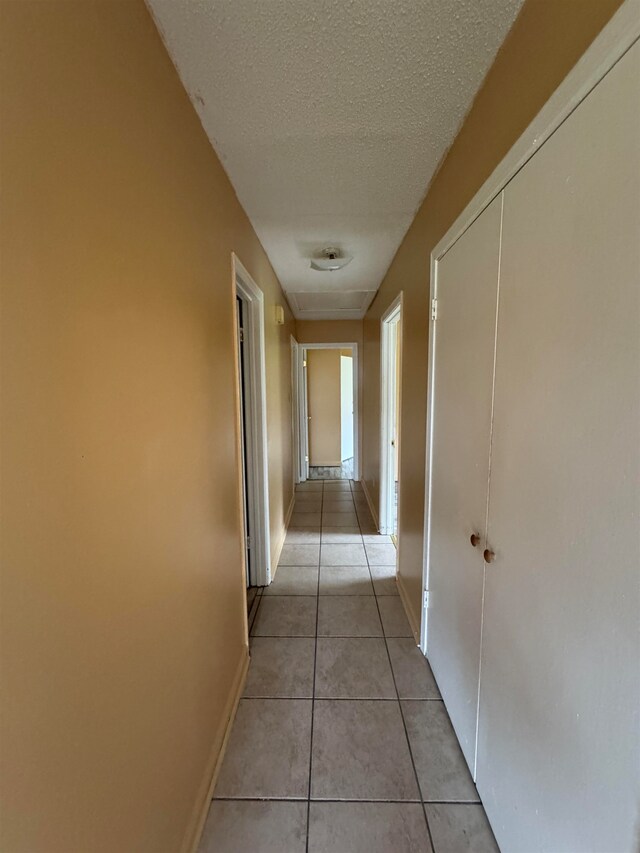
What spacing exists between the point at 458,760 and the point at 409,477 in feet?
4.24

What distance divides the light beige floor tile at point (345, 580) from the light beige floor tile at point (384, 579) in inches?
1.7

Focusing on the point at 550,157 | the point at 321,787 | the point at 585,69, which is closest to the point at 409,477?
the point at 321,787

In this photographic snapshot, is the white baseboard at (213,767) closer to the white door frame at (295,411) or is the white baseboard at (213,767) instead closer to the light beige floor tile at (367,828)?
the light beige floor tile at (367,828)

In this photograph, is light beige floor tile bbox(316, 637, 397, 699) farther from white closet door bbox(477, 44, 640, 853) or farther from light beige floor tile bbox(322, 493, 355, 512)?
light beige floor tile bbox(322, 493, 355, 512)

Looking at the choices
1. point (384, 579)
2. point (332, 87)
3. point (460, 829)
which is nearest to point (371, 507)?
point (384, 579)

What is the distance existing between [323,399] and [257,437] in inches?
142

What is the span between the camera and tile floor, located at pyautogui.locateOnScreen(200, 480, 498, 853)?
119cm

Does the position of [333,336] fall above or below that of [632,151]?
above

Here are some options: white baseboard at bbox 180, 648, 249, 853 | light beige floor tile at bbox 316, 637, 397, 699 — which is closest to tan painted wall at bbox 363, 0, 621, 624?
light beige floor tile at bbox 316, 637, 397, 699

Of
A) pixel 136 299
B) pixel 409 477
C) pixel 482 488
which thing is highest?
pixel 136 299

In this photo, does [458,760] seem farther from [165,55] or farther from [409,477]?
[165,55]

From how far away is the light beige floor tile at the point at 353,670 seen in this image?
5.65 ft

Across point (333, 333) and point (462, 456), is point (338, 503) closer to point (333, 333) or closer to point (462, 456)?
point (333, 333)

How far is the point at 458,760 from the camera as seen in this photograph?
4.64 ft
